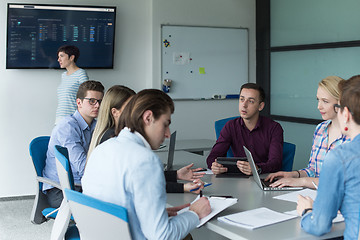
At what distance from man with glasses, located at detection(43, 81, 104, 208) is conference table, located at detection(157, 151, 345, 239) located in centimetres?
71

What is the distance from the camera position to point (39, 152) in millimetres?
3539

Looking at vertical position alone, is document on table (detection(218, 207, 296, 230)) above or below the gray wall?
below

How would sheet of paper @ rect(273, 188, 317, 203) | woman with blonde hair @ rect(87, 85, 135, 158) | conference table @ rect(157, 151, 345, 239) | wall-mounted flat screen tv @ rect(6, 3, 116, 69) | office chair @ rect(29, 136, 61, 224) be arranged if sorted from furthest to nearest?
wall-mounted flat screen tv @ rect(6, 3, 116, 69) < office chair @ rect(29, 136, 61, 224) < woman with blonde hair @ rect(87, 85, 135, 158) < sheet of paper @ rect(273, 188, 317, 203) < conference table @ rect(157, 151, 345, 239)

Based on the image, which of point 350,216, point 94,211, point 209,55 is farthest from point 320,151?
point 209,55

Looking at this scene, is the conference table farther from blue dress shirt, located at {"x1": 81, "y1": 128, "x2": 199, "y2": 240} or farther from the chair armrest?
the chair armrest

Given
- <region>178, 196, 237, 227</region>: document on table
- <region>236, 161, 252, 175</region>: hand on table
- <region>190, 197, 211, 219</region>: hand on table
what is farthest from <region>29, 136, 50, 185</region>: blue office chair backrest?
<region>190, 197, 211, 219</region>: hand on table

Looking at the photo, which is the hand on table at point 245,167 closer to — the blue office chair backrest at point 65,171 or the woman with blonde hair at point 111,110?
the woman with blonde hair at point 111,110

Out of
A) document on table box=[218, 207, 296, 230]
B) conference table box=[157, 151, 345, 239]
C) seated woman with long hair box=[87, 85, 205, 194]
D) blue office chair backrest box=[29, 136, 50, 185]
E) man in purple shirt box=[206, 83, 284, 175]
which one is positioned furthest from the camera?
man in purple shirt box=[206, 83, 284, 175]

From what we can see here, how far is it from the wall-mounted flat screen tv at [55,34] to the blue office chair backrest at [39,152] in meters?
2.67

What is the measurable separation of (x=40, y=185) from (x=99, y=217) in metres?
1.74

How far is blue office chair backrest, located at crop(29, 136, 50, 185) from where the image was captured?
3.48m

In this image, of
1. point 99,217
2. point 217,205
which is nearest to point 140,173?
point 99,217

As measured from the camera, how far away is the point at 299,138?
6254 mm

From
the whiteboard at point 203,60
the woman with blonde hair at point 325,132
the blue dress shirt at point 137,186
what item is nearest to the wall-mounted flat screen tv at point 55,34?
the whiteboard at point 203,60
